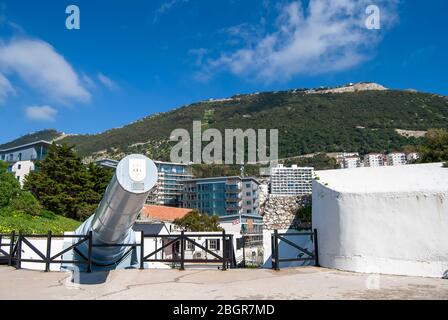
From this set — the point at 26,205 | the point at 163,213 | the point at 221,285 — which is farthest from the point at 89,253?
the point at 163,213

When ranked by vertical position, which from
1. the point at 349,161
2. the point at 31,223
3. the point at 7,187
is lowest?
the point at 31,223

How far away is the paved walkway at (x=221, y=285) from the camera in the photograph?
264 inches

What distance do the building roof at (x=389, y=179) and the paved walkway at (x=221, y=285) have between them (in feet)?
6.84

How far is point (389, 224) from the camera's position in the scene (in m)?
9.04

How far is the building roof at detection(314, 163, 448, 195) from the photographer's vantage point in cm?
919

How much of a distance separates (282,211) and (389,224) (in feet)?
38.4

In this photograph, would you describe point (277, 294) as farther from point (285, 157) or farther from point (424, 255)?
point (285, 157)

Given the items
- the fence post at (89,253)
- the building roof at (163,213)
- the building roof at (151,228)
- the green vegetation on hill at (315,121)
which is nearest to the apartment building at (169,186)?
the green vegetation on hill at (315,121)

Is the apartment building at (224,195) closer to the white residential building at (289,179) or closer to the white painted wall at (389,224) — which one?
the white residential building at (289,179)

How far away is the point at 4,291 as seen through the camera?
7461 mm

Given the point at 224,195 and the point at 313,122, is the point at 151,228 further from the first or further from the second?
the point at 313,122

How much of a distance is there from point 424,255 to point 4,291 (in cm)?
888

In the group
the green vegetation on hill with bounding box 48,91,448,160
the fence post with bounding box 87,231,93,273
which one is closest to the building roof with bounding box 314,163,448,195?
the fence post with bounding box 87,231,93,273
